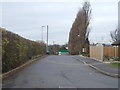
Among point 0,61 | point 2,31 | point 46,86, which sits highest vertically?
point 2,31

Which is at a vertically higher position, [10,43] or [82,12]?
[82,12]

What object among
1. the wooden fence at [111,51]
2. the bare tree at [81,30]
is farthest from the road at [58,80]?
the bare tree at [81,30]

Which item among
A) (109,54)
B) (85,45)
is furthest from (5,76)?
(85,45)

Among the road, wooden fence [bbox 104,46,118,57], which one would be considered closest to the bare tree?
wooden fence [bbox 104,46,118,57]

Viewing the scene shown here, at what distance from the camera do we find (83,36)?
6675 cm

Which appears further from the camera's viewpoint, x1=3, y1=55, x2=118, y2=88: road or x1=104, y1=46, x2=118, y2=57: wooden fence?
x1=104, y1=46, x2=118, y2=57: wooden fence

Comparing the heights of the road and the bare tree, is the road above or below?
below

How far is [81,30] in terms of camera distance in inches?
2611

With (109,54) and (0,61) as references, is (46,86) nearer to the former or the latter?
(0,61)

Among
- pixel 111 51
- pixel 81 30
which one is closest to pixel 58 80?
pixel 111 51

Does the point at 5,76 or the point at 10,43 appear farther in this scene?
the point at 10,43

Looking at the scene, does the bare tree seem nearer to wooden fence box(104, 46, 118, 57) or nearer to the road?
wooden fence box(104, 46, 118, 57)

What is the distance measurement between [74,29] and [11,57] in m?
54.1

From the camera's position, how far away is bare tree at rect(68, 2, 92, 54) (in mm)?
66562
